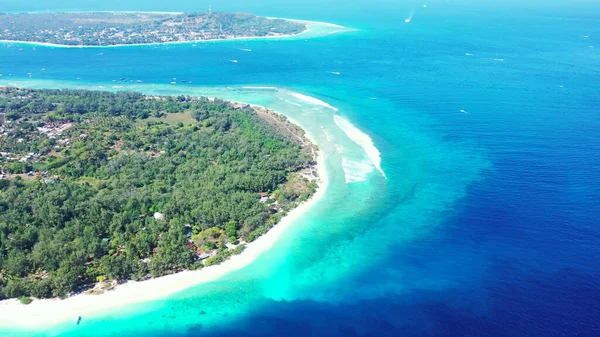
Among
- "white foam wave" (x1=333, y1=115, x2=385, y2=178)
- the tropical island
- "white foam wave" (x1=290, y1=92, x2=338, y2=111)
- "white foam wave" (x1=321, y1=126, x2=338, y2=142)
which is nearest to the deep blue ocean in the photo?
"white foam wave" (x1=333, y1=115, x2=385, y2=178)

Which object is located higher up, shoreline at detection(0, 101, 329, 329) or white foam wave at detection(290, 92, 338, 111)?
white foam wave at detection(290, 92, 338, 111)

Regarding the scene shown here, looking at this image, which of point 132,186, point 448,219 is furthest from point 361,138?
point 132,186

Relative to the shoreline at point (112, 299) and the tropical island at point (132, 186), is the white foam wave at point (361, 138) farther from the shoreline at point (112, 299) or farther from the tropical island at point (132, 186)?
the shoreline at point (112, 299)

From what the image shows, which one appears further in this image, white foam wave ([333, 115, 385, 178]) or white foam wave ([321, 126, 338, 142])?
white foam wave ([321, 126, 338, 142])

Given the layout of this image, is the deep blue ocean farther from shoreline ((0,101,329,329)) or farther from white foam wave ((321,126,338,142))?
white foam wave ((321,126,338,142))

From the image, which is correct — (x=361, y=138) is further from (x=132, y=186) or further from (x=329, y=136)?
(x=132, y=186)

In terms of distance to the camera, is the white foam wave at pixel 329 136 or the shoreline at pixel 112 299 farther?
the white foam wave at pixel 329 136

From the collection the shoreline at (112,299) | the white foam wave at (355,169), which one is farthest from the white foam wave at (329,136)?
the shoreline at (112,299)
